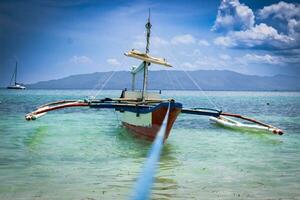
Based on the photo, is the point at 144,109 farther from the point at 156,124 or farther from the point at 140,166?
the point at 140,166

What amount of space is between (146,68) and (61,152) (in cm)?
989

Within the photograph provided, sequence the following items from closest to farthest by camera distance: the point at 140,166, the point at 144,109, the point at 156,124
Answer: the point at 140,166, the point at 156,124, the point at 144,109

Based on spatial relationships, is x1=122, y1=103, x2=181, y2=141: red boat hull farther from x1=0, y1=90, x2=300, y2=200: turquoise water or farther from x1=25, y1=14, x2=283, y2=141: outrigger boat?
x1=0, y1=90, x2=300, y2=200: turquoise water

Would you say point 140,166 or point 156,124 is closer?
point 140,166

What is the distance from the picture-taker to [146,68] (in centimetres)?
2383

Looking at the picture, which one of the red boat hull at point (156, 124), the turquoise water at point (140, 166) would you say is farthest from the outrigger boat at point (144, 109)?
the turquoise water at point (140, 166)

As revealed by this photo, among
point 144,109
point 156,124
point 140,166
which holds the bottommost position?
point 140,166

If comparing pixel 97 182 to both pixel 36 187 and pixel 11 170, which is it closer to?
pixel 36 187

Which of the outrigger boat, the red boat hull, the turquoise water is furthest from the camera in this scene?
the outrigger boat

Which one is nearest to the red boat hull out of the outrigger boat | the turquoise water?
the outrigger boat

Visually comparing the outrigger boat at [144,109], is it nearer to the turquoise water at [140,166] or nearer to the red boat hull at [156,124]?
the red boat hull at [156,124]

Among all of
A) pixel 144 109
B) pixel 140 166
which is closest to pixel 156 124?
pixel 144 109

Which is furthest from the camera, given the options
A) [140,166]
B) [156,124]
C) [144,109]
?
[144,109]

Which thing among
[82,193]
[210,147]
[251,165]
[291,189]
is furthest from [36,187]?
[210,147]
